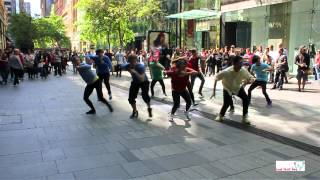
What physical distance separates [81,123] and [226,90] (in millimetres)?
3279

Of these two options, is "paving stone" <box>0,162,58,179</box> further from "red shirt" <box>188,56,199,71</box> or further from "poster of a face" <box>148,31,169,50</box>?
"poster of a face" <box>148,31,169,50</box>

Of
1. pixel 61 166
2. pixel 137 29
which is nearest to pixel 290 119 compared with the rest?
pixel 61 166

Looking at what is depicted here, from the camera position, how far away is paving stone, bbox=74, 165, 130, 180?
504cm

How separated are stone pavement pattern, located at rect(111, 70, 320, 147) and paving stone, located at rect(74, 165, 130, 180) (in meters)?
3.54

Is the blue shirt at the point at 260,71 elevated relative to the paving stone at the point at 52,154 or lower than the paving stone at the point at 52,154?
elevated

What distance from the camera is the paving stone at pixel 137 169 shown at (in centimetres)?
517

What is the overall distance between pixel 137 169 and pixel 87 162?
81cm

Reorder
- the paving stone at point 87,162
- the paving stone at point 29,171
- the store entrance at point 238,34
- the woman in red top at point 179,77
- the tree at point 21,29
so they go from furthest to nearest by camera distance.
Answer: the tree at point 21,29, the store entrance at point 238,34, the woman in red top at point 179,77, the paving stone at point 87,162, the paving stone at point 29,171

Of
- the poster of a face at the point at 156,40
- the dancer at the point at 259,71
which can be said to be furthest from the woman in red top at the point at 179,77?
the poster of a face at the point at 156,40

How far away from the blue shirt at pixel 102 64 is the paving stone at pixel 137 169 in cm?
675

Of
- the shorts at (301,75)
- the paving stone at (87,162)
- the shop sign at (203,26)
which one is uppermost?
the shop sign at (203,26)

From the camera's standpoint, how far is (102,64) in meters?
12.1

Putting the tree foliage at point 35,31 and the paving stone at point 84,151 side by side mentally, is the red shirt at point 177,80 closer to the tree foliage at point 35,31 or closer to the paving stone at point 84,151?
the paving stone at point 84,151

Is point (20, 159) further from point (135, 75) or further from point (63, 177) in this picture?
point (135, 75)
